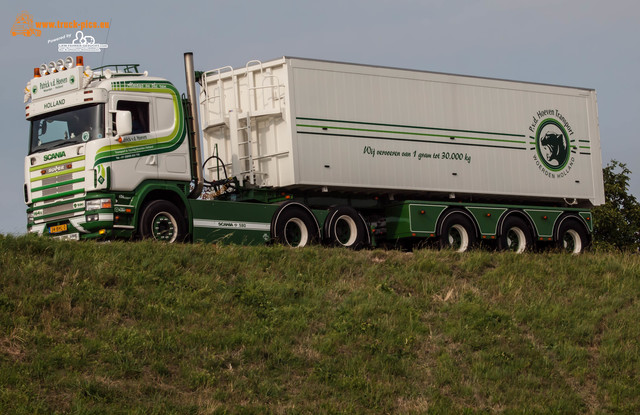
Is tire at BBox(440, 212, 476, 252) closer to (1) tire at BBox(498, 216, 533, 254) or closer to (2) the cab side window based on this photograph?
(1) tire at BBox(498, 216, 533, 254)

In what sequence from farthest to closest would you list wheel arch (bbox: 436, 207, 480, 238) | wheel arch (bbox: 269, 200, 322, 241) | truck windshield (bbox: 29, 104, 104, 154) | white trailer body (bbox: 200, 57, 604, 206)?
wheel arch (bbox: 436, 207, 480, 238) < white trailer body (bbox: 200, 57, 604, 206) < wheel arch (bbox: 269, 200, 322, 241) < truck windshield (bbox: 29, 104, 104, 154)

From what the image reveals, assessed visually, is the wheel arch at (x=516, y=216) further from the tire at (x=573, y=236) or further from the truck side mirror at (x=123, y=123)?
the truck side mirror at (x=123, y=123)

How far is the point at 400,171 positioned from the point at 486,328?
7.41 m

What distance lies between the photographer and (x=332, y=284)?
1623 cm

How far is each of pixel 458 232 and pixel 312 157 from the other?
441 cm

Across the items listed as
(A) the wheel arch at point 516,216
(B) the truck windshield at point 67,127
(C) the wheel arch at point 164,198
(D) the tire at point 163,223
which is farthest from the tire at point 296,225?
(A) the wheel arch at point 516,216

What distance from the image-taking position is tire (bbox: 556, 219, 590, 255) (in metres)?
24.5

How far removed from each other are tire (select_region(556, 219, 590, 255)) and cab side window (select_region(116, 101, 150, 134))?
1111cm

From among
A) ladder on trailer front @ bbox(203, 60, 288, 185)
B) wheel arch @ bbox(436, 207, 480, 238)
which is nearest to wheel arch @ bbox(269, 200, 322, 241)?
ladder on trailer front @ bbox(203, 60, 288, 185)

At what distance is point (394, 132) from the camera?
858 inches

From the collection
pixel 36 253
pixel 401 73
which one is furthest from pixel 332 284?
pixel 401 73

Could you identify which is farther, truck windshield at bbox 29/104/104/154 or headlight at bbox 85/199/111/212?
truck windshield at bbox 29/104/104/154

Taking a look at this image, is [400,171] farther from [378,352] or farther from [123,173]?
[378,352]

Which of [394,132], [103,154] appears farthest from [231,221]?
[394,132]
